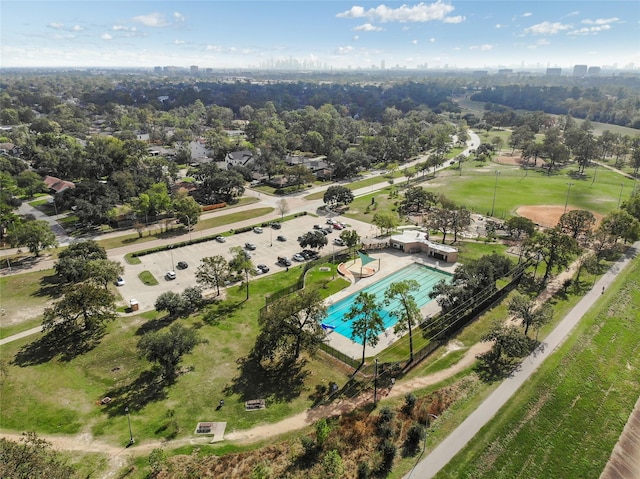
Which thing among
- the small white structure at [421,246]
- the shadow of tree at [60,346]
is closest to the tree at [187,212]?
the shadow of tree at [60,346]

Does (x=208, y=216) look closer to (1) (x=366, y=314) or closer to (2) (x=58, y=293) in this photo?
(2) (x=58, y=293)

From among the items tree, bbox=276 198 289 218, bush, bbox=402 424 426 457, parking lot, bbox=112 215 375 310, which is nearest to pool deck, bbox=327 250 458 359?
parking lot, bbox=112 215 375 310

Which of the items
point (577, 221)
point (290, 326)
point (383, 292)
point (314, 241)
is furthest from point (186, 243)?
point (577, 221)

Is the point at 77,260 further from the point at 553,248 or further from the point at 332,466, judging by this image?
the point at 553,248

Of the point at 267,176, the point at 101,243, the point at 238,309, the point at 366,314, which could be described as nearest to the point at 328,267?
the point at 238,309

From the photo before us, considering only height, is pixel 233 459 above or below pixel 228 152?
below

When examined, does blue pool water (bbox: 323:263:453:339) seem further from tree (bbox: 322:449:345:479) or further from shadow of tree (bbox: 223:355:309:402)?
tree (bbox: 322:449:345:479)

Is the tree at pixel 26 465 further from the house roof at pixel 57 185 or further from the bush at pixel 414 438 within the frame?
the house roof at pixel 57 185

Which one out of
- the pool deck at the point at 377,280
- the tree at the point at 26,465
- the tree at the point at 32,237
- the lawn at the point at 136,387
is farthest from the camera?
the tree at the point at 32,237
